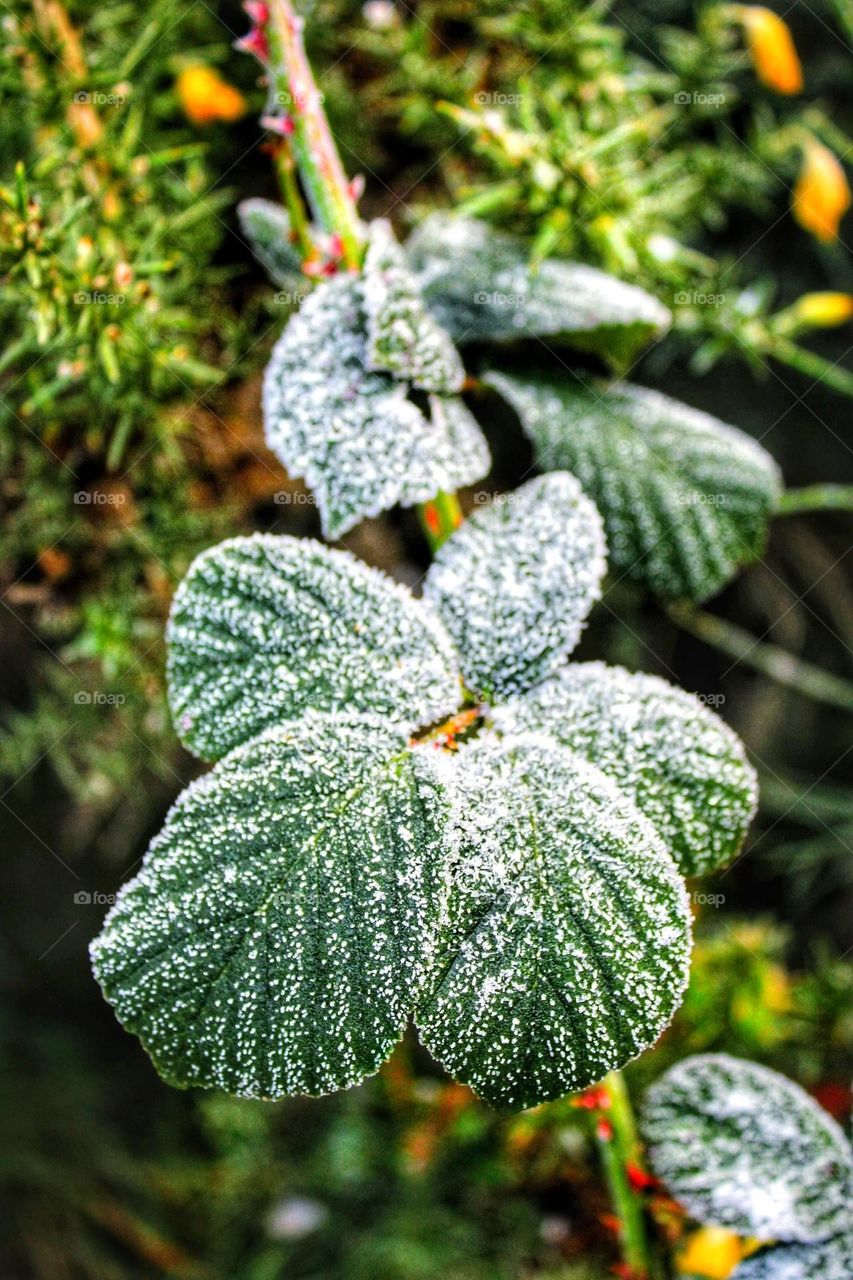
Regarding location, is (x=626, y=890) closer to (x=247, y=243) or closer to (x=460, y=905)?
(x=460, y=905)

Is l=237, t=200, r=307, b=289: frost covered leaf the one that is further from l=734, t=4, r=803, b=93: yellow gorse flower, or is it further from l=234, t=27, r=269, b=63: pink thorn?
l=734, t=4, r=803, b=93: yellow gorse flower

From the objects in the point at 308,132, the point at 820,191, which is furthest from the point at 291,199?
the point at 820,191

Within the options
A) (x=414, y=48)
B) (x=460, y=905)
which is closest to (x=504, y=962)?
(x=460, y=905)

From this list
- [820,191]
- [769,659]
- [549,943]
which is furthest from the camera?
[769,659]

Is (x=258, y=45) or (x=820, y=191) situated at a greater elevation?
(x=258, y=45)

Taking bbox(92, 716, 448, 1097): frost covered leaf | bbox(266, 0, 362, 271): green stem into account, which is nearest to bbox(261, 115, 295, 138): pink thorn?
bbox(266, 0, 362, 271): green stem

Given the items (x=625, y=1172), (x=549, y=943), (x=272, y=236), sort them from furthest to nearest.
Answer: (x=272, y=236) → (x=625, y=1172) → (x=549, y=943)

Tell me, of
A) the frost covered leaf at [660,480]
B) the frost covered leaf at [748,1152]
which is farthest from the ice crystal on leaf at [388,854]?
the frost covered leaf at [748,1152]

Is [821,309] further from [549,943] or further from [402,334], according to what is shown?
[549,943]
